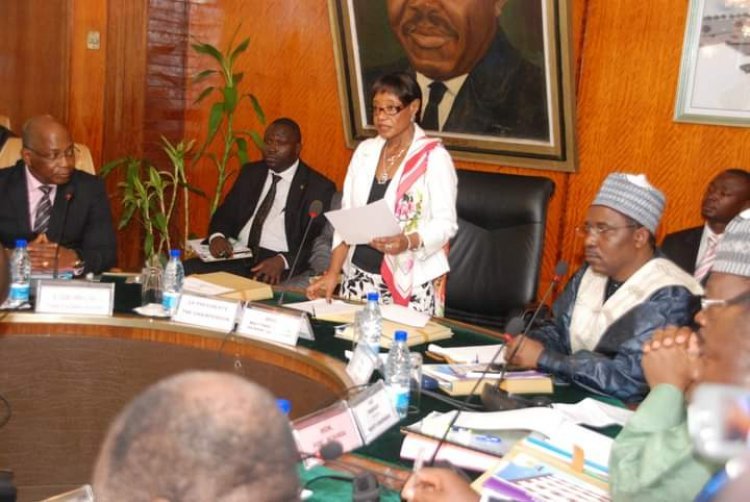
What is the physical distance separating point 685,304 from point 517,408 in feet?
2.06

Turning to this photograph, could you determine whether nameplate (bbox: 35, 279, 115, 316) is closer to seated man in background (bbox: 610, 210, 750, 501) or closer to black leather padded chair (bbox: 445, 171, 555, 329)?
black leather padded chair (bbox: 445, 171, 555, 329)

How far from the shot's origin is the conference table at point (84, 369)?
2895 millimetres

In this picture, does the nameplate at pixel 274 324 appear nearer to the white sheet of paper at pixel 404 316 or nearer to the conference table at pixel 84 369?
the conference table at pixel 84 369

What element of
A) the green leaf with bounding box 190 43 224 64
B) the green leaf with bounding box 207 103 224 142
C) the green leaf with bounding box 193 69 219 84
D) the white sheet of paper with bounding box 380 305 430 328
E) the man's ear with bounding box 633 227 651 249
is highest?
the green leaf with bounding box 190 43 224 64

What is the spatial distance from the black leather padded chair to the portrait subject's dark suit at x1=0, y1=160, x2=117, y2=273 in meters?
1.39

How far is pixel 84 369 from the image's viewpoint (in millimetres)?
3021

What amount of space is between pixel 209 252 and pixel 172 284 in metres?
1.67

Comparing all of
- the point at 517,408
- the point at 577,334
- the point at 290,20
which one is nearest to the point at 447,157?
the point at 577,334

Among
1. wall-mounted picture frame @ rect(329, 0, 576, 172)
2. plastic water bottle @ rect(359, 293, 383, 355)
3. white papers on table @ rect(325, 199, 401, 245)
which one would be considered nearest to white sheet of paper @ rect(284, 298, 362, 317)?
white papers on table @ rect(325, 199, 401, 245)

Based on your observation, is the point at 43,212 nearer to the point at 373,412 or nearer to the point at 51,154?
the point at 51,154

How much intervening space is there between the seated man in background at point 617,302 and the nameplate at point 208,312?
885 millimetres

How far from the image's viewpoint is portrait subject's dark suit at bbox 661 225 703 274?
13.4 ft

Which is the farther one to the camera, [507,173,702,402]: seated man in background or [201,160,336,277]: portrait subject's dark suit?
[201,160,336,277]: portrait subject's dark suit

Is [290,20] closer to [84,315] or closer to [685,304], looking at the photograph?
[84,315]
